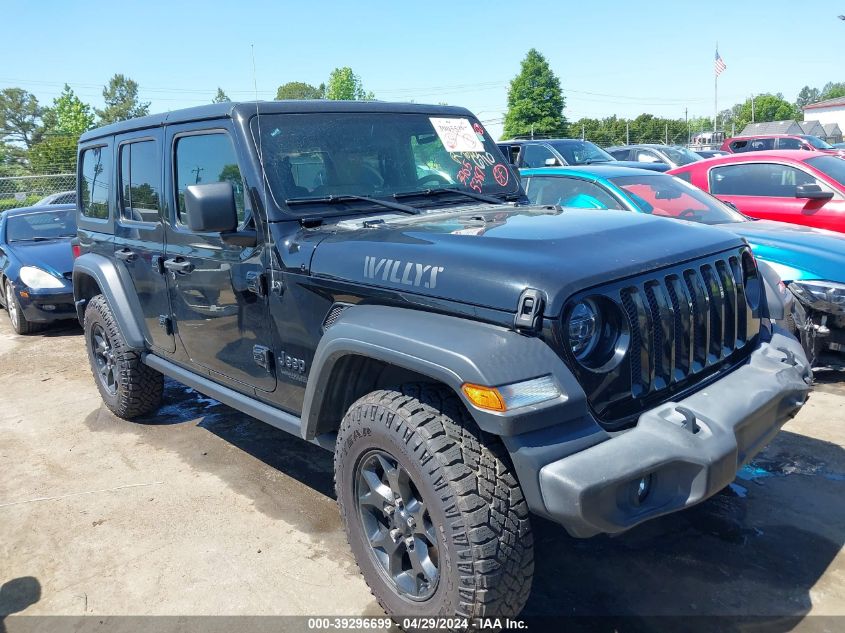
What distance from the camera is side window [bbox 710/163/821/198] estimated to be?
7082 mm

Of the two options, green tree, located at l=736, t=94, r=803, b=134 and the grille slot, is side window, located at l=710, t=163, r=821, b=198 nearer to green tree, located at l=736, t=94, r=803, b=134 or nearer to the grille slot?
the grille slot

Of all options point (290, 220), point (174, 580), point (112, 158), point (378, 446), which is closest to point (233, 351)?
point (290, 220)

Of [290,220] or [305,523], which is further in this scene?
[305,523]

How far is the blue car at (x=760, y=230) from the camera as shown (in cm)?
486

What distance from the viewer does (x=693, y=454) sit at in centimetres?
225

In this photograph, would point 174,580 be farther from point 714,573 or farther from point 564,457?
point 714,573

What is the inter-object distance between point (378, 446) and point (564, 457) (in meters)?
0.69

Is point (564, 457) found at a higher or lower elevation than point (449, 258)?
lower

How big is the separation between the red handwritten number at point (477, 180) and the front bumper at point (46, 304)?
581 centimetres

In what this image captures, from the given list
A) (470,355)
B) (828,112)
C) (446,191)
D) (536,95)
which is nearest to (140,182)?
(446,191)

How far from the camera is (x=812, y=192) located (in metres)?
6.62

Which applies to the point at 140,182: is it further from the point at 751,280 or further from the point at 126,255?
the point at 751,280

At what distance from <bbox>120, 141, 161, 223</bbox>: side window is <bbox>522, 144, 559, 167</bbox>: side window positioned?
798cm

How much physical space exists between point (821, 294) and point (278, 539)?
389cm
